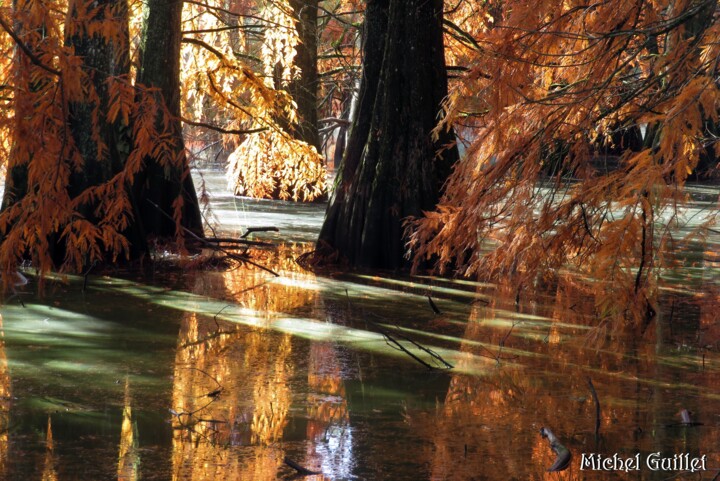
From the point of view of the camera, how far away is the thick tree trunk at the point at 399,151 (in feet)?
31.9

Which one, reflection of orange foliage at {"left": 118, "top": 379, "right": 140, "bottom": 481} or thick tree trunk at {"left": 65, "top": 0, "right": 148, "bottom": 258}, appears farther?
thick tree trunk at {"left": 65, "top": 0, "right": 148, "bottom": 258}

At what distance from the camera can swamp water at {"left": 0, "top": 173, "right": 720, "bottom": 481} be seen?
4.17 metres

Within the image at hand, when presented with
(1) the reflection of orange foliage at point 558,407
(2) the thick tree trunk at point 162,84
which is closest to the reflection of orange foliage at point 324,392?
(1) the reflection of orange foliage at point 558,407

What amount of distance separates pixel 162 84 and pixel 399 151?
8.42 ft

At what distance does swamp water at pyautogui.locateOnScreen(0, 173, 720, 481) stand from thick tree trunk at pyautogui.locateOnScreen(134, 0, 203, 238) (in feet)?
5.71

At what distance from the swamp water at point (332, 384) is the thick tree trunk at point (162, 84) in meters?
1.74

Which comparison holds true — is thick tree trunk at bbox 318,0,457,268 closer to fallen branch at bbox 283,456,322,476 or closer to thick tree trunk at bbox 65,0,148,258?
thick tree trunk at bbox 65,0,148,258

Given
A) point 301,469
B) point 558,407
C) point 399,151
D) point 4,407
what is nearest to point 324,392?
point 558,407

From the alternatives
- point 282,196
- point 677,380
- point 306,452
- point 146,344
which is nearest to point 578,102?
point 677,380

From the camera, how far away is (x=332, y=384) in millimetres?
5438

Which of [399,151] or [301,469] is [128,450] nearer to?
[301,469]

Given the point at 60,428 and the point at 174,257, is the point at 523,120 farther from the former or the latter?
the point at 174,257

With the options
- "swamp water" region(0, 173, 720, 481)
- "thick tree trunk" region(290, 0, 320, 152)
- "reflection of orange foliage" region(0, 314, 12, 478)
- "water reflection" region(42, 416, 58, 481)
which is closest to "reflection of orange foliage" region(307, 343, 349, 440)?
"swamp water" region(0, 173, 720, 481)

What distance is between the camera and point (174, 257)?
10.1m
